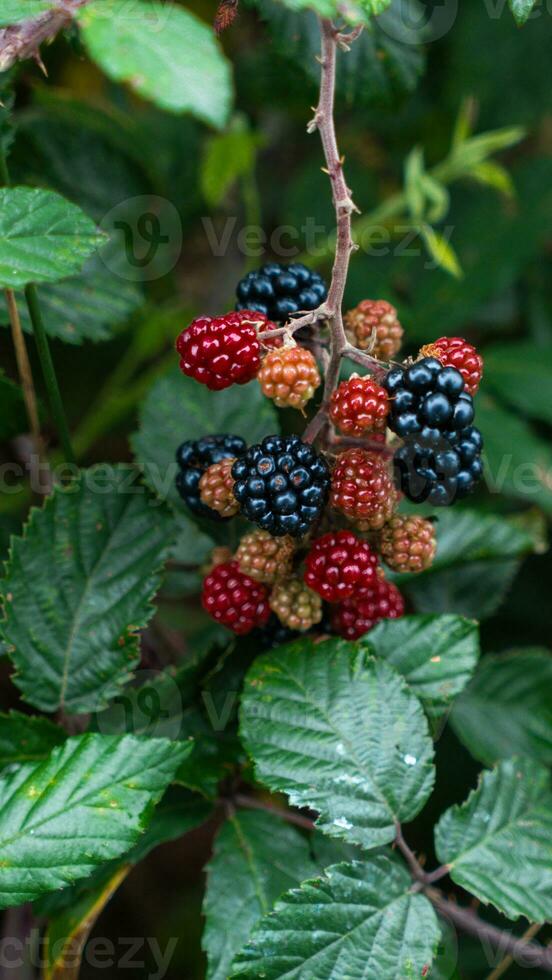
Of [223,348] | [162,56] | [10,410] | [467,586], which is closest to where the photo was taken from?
[162,56]

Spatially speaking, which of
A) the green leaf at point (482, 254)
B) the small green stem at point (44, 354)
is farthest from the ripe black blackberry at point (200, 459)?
the green leaf at point (482, 254)

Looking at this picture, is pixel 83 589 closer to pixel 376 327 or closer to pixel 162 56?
pixel 376 327

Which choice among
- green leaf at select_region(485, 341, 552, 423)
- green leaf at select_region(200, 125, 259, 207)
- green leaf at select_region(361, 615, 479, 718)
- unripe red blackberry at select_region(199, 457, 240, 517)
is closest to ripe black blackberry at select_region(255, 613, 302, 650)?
green leaf at select_region(361, 615, 479, 718)

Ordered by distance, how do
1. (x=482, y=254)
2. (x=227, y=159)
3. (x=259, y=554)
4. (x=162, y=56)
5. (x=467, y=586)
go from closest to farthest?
(x=162, y=56), (x=259, y=554), (x=467, y=586), (x=227, y=159), (x=482, y=254)

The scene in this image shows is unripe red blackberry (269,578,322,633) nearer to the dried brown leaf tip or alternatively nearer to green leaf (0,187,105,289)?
green leaf (0,187,105,289)

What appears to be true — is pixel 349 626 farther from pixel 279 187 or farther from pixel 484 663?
pixel 279 187

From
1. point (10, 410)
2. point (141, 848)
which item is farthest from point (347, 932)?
point (10, 410)
